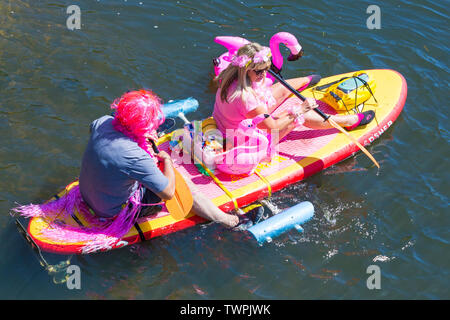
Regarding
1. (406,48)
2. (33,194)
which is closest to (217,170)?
(33,194)

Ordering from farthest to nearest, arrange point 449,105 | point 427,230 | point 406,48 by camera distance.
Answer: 1. point 406,48
2. point 449,105
3. point 427,230

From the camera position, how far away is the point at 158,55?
8.22m

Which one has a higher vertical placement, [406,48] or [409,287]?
[406,48]

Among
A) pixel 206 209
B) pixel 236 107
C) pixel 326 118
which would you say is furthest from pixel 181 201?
pixel 326 118

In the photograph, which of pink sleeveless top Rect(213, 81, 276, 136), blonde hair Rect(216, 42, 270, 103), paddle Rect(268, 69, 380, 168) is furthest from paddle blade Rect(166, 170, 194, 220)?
paddle Rect(268, 69, 380, 168)

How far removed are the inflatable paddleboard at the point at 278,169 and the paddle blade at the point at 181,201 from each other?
0.25 meters

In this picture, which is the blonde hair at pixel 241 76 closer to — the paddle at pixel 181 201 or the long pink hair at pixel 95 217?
the long pink hair at pixel 95 217

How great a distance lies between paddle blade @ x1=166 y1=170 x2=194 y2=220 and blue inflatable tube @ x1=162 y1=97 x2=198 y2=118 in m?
1.65

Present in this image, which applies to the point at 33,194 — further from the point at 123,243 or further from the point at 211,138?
the point at 211,138

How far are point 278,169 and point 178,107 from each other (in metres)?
1.67

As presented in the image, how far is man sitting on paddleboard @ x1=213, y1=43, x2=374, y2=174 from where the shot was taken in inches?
203

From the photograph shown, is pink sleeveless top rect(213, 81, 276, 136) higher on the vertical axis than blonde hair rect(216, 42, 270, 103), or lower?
lower

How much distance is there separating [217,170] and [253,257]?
1.15 metres

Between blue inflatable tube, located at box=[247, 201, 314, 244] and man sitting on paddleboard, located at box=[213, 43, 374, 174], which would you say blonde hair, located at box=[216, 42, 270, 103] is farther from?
blue inflatable tube, located at box=[247, 201, 314, 244]
